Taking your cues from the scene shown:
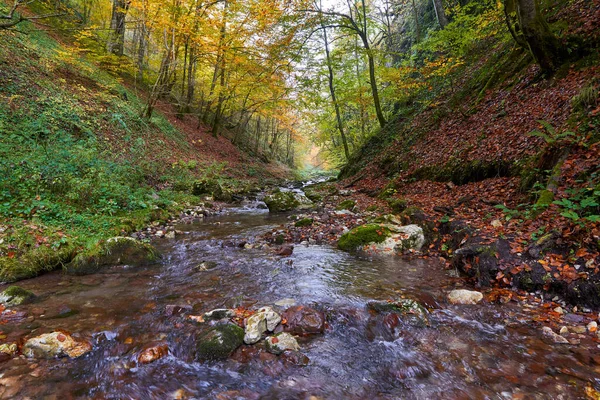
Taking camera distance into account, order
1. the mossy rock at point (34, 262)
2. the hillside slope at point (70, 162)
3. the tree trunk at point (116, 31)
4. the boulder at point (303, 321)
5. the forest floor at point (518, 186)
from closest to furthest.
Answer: the boulder at point (303, 321) < the forest floor at point (518, 186) < the mossy rock at point (34, 262) < the hillside slope at point (70, 162) < the tree trunk at point (116, 31)

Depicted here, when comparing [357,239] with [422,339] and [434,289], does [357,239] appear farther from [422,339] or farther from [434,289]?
[422,339]

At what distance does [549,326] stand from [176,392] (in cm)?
405

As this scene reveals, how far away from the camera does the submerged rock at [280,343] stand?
3.17 m

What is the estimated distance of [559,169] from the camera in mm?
4941

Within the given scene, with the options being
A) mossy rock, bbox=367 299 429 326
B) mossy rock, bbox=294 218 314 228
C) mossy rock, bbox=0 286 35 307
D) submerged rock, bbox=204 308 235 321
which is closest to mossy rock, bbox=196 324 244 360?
submerged rock, bbox=204 308 235 321

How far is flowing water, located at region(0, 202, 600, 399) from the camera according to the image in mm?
2650

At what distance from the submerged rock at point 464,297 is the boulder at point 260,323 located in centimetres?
248

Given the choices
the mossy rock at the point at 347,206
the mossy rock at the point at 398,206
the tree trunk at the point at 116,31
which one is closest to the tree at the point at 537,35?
the mossy rock at the point at 398,206

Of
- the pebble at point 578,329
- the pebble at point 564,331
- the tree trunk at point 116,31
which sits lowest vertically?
the pebble at point 564,331

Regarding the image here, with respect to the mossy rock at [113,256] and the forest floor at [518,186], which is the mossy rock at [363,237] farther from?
the mossy rock at [113,256]

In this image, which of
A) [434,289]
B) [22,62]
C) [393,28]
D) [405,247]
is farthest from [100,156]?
[393,28]

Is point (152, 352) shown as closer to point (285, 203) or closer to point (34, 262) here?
point (34, 262)

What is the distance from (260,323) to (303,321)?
55 cm

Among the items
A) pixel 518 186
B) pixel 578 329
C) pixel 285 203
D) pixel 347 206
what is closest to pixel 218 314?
pixel 578 329
